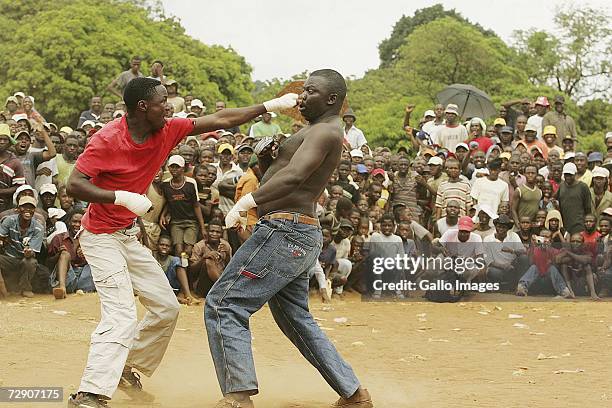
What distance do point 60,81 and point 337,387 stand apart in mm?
18602

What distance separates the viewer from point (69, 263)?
1128cm

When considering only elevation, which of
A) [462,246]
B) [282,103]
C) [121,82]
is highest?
[121,82]

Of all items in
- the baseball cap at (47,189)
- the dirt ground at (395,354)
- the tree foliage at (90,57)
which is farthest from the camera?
the tree foliage at (90,57)

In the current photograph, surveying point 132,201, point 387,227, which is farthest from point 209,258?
point 132,201

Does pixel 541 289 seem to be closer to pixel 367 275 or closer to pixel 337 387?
pixel 367 275

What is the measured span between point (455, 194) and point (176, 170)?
13.8ft

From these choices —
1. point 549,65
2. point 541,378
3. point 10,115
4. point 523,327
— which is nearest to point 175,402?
point 541,378

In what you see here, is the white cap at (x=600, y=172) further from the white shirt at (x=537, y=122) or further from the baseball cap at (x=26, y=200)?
the baseball cap at (x=26, y=200)

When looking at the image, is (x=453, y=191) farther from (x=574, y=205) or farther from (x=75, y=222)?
(x=75, y=222)

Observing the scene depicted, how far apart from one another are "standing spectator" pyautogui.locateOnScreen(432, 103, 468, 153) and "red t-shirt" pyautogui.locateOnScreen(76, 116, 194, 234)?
10.1 meters

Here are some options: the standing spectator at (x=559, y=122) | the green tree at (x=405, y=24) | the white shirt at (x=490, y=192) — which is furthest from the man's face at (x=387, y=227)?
the green tree at (x=405, y=24)

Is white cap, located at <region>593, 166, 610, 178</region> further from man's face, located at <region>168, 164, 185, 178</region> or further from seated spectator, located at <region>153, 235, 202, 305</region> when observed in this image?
seated spectator, located at <region>153, 235, 202, 305</region>

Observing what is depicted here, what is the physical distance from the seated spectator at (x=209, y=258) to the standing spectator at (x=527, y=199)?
4.45m

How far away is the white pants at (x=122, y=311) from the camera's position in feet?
18.7
